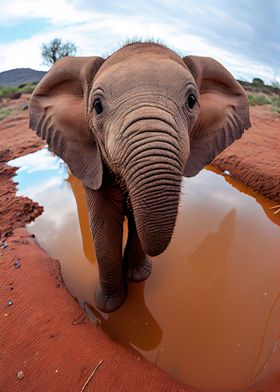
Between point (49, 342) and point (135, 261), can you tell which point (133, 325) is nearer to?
point (135, 261)

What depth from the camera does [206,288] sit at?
420 centimetres

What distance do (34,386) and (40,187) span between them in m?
5.06

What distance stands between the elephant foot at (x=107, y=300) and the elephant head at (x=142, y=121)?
1662mm

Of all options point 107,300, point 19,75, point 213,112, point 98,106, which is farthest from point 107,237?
point 19,75

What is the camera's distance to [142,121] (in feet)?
6.12

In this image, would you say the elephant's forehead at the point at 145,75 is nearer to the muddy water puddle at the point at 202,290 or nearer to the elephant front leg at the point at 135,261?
the elephant front leg at the point at 135,261

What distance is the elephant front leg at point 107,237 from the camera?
307 cm

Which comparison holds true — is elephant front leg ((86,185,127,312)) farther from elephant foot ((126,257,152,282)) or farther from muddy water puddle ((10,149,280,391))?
elephant foot ((126,257,152,282))

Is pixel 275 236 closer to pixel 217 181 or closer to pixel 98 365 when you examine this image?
pixel 217 181

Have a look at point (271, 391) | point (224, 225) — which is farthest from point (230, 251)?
point (271, 391)

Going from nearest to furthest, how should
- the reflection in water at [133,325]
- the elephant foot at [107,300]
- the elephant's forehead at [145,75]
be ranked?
1. the elephant's forehead at [145,75]
2. the reflection in water at [133,325]
3. the elephant foot at [107,300]

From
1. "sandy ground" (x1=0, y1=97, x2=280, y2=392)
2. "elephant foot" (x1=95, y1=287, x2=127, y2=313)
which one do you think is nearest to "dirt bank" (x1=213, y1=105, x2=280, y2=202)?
"elephant foot" (x1=95, y1=287, x2=127, y2=313)

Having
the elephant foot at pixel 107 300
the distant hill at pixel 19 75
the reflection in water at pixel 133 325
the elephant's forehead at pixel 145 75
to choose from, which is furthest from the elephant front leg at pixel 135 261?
the distant hill at pixel 19 75

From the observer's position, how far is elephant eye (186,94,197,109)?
2168 mm
